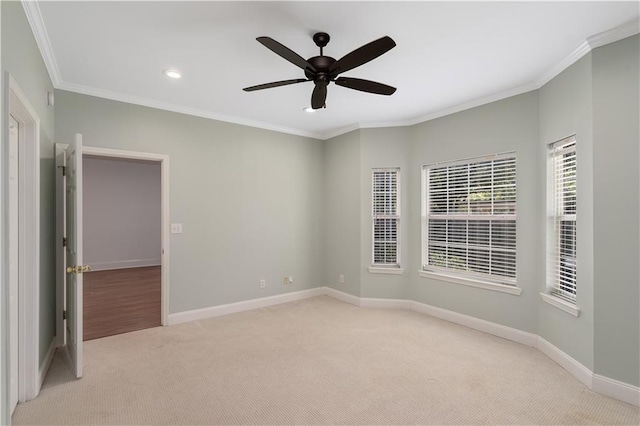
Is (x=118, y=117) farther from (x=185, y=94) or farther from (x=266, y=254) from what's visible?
(x=266, y=254)

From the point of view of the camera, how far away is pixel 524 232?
11.2ft

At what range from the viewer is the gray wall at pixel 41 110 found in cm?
179

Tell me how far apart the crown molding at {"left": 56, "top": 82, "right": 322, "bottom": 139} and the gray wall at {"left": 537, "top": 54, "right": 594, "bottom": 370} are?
3.32 meters

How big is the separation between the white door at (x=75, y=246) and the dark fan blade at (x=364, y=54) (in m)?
2.14

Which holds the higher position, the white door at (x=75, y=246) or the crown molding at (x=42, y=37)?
the crown molding at (x=42, y=37)

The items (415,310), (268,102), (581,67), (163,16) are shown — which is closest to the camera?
(163,16)

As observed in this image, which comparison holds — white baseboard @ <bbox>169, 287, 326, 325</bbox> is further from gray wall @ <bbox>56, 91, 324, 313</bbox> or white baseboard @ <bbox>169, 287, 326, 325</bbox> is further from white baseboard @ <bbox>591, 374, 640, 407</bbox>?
white baseboard @ <bbox>591, 374, 640, 407</bbox>

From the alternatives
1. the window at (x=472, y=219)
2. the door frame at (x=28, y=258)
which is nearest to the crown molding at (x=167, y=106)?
the door frame at (x=28, y=258)

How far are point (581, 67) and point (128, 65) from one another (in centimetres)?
387

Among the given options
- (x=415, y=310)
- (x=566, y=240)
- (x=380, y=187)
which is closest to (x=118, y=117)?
(x=380, y=187)

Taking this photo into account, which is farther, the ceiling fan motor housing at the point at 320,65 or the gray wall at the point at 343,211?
the gray wall at the point at 343,211

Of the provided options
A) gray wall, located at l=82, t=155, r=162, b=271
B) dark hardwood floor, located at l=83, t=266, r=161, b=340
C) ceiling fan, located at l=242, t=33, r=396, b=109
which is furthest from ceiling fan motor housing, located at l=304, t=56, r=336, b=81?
gray wall, located at l=82, t=155, r=162, b=271

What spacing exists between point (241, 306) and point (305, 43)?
11.2ft

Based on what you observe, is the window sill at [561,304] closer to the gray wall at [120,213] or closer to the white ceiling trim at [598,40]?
the white ceiling trim at [598,40]
